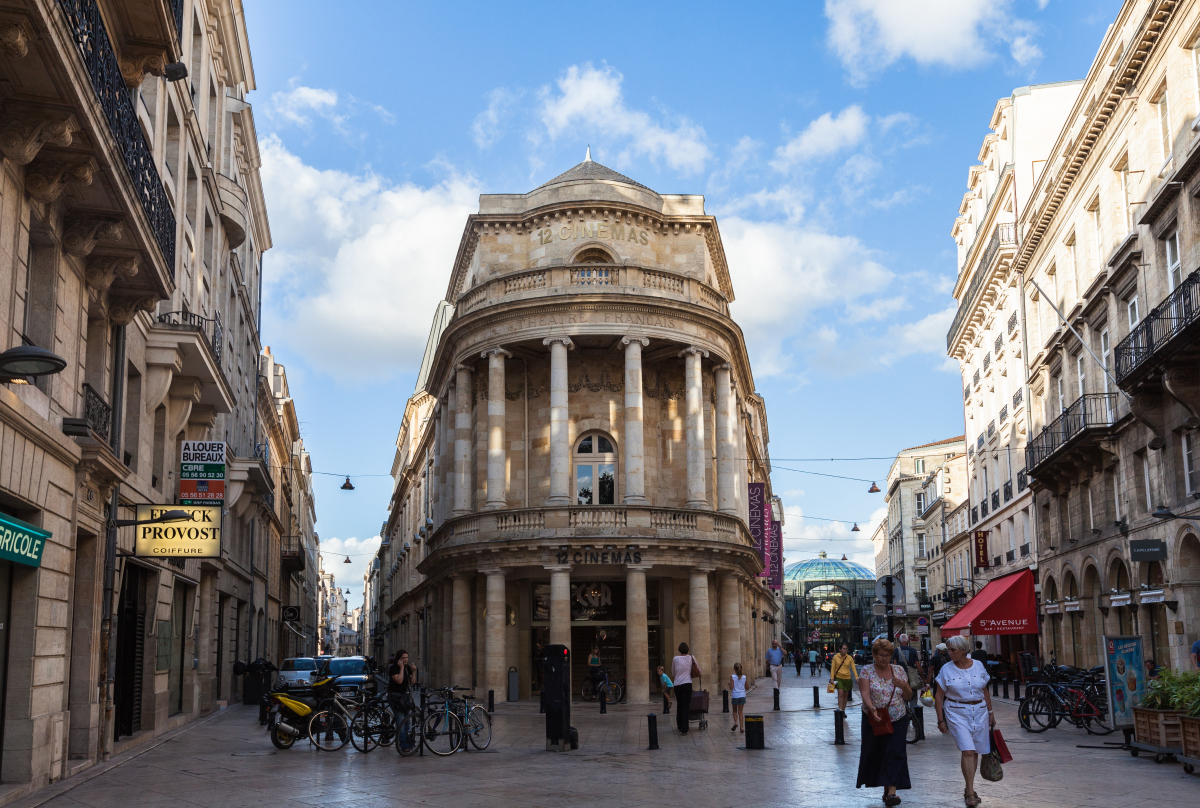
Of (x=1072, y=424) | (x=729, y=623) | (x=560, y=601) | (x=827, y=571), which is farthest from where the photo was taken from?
(x=827, y=571)

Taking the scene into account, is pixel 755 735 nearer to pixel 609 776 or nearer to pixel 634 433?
pixel 609 776

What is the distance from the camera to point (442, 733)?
1820 cm

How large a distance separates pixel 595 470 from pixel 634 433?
3.82m

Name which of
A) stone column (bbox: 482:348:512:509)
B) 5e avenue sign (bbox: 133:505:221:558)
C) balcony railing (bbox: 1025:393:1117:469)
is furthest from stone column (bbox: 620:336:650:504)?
5e avenue sign (bbox: 133:505:221:558)

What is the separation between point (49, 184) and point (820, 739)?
15.5 metres

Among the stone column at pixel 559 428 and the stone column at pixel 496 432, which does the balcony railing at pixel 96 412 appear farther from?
the stone column at pixel 496 432

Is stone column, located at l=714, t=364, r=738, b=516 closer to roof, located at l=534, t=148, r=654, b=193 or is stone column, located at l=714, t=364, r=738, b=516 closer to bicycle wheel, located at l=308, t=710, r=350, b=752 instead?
roof, located at l=534, t=148, r=654, b=193

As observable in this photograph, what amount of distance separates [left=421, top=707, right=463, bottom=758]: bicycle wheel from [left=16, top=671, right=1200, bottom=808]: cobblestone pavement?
1.27 ft

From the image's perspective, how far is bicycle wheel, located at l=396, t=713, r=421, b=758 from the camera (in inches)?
707

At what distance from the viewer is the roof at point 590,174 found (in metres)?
40.1

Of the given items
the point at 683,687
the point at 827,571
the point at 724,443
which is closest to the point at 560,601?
the point at 724,443

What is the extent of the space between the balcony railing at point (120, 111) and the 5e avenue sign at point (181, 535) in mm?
3894

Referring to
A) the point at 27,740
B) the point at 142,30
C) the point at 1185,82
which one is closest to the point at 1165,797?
the point at 27,740

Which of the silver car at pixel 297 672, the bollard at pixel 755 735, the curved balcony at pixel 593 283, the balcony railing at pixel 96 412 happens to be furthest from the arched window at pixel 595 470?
the balcony railing at pixel 96 412
